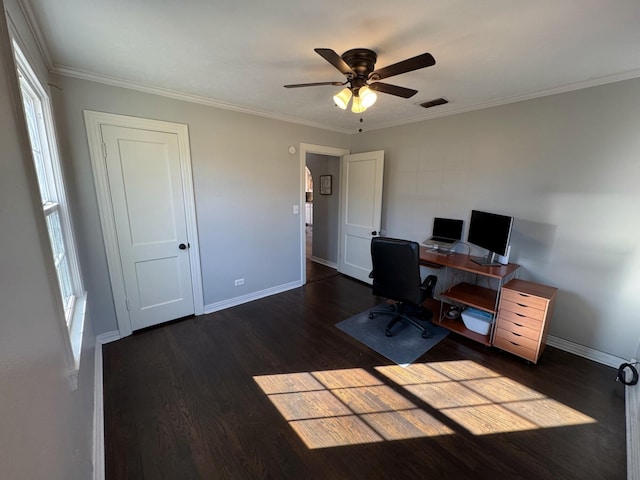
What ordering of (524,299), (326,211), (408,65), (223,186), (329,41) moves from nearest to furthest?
(408,65) < (329,41) < (524,299) < (223,186) < (326,211)

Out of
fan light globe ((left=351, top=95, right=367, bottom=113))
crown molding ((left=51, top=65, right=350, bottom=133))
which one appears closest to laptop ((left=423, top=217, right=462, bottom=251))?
fan light globe ((left=351, top=95, right=367, bottom=113))

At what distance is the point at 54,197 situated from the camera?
1936 millimetres

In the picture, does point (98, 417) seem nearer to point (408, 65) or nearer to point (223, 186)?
point (223, 186)

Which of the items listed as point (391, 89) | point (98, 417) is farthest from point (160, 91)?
point (98, 417)

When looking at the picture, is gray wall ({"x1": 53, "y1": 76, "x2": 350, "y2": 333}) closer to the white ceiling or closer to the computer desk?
the white ceiling

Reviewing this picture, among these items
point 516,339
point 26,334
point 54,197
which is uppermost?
point 54,197

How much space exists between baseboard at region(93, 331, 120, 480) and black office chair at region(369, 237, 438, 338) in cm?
233

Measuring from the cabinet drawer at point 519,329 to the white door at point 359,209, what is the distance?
1884 mm

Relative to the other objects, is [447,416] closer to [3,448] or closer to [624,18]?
[3,448]

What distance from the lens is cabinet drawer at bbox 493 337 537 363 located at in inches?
90.4

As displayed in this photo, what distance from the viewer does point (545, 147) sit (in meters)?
2.51

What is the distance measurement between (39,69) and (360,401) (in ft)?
10.3

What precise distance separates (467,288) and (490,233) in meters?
0.67

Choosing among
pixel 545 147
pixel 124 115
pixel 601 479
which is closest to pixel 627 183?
pixel 545 147
